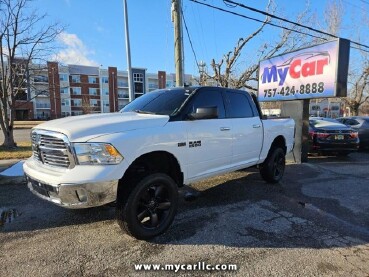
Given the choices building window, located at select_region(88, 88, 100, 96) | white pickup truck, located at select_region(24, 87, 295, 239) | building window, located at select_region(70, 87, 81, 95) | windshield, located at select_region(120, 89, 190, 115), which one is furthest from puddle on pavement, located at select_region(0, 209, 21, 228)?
building window, located at select_region(88, 88, 100, 96)

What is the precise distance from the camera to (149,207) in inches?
150

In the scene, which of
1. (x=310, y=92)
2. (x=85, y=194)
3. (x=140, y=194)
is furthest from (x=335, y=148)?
(x=85, y=194)

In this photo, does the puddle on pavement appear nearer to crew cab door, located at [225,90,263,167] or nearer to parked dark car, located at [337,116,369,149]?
crew cab door, located at [225,90,263,167]

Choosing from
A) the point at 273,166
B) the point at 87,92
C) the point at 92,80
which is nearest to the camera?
the point at 273,166

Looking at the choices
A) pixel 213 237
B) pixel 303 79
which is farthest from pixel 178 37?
pixel 213 237

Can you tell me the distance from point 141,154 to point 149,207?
74 centimetres

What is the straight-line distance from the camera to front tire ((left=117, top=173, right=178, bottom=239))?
3.52 m

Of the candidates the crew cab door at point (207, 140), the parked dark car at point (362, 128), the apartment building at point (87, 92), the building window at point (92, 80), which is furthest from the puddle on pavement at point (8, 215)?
the building window at point (92, 80)

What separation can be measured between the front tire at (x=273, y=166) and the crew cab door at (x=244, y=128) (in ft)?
2.15

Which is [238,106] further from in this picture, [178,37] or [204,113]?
[178,37]

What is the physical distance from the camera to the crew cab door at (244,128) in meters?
5.20

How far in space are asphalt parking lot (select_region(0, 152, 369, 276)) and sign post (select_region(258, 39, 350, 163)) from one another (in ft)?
11.5

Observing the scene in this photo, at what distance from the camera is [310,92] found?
885cm

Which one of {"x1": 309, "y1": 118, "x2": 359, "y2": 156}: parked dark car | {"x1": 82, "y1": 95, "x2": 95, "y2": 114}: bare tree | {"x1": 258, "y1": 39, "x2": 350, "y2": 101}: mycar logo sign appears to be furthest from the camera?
{"x1": 82, "y1": 95, "x2": 95, "y2": 114}: bare tree
